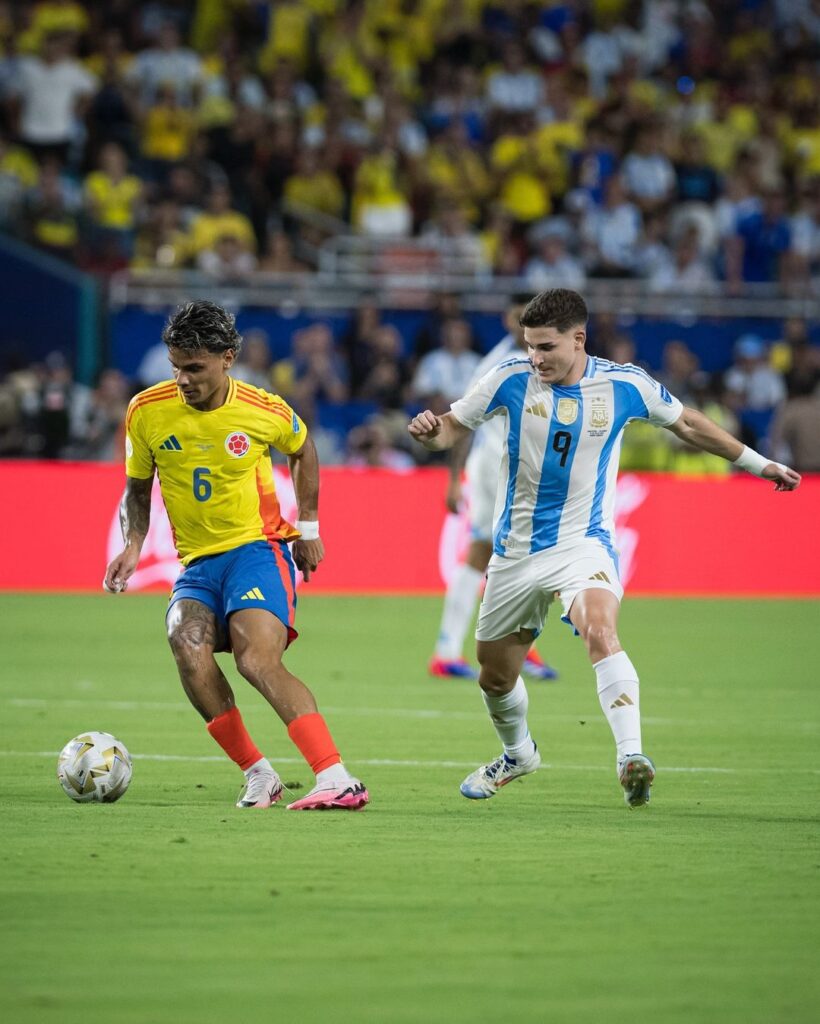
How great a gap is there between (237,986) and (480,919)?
0.99 m

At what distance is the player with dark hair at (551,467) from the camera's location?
7.45 meters

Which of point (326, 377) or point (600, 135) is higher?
point (600, 135)

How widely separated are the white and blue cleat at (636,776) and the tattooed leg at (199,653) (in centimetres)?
166

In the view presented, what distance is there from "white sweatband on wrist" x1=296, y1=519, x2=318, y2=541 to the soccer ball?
3.84 ft

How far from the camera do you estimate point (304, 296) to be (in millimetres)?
21328

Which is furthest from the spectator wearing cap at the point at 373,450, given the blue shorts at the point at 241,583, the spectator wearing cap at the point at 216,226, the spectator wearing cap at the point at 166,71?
the blue shorts at the point at 241,583

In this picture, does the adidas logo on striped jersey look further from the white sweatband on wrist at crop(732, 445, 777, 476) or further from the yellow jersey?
the yellow jersey

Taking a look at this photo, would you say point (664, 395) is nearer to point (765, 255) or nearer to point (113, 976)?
point (113, 976)

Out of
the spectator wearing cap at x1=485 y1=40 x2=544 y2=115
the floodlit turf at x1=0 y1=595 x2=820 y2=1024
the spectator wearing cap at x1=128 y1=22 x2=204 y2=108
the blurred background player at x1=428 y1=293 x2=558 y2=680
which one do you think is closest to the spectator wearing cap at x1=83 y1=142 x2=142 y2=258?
the spectator wearing cap at x1=128 y1=22 x2=204 y2=108

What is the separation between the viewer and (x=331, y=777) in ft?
23.5

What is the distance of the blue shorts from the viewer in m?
7.31

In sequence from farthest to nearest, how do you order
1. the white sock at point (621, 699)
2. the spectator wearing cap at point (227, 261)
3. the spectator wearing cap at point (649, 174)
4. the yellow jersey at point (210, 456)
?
the spectator wearing cap at point (649, 174) → the spectator wearing cap at point (227, 261) → the yellow jersey at point (210, 456) → the white sock at point (621, 699)

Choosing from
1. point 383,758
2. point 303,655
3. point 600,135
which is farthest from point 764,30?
point 383,758

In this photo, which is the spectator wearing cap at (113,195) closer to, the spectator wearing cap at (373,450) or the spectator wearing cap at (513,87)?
the spectator wearing cap at (373,450)
